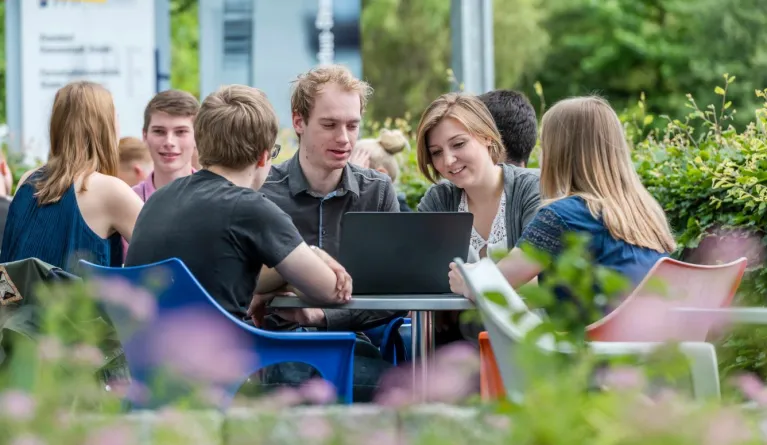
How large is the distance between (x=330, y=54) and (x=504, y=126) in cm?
635

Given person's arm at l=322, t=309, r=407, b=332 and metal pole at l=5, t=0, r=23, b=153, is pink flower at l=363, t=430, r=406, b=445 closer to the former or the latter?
person's arm at l=322, t=309, r=407, b=332

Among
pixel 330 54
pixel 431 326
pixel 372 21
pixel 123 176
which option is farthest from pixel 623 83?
pixel 431 326

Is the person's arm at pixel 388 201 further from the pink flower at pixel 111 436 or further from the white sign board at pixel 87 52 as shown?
the white sign board at pixel 87 52

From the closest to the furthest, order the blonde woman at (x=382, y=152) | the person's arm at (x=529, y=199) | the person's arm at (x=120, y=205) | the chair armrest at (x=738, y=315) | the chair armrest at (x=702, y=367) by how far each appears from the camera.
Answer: the chair armrest at (x=702, y=367) → the chair armrest at (x=738, y=315) → the person's arm at (x=120, y=205) → the person's arm at (x=529, y=199) → the blonde woman at (x=382, y=152)

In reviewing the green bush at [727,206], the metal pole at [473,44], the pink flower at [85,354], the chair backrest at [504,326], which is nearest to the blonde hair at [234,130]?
the chair backrest at [504,326]

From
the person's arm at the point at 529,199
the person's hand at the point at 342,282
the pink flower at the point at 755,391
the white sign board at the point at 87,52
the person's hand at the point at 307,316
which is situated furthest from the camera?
the white sign board at the point at 87,52

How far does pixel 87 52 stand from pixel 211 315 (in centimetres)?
880

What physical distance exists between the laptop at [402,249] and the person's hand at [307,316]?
1.44 feet

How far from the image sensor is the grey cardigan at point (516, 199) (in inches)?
170

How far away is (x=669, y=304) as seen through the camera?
301cm

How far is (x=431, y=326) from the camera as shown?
3.76 m

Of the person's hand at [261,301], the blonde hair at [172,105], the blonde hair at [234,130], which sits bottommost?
the person's hand at [261,301]

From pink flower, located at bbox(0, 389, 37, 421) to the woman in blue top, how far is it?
7.01 feet

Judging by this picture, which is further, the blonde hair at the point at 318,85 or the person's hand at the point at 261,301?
the blonde hair at the point at 318,85
